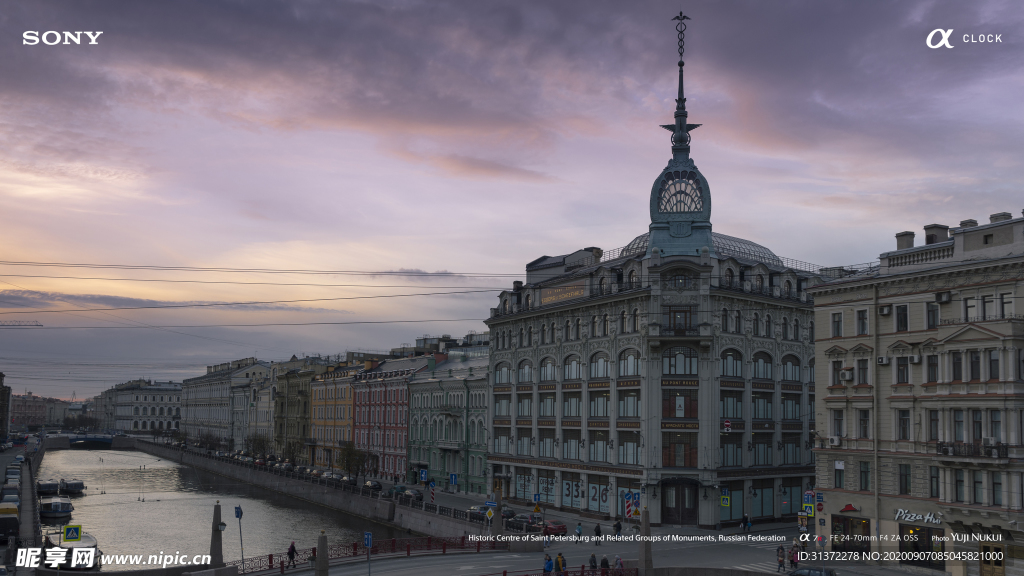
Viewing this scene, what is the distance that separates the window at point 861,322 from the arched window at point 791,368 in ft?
64.8

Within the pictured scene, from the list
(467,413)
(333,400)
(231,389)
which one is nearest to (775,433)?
(467,413)

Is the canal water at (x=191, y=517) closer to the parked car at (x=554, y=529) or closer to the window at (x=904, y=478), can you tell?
the parked car at (x=554, y=529)

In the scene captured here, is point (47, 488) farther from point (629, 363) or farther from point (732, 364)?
point (732, 364)

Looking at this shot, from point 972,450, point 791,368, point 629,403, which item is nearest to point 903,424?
point 972,450

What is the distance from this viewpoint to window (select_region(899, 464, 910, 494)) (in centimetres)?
4375

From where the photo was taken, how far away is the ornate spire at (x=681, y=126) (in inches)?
2682

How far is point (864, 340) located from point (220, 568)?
3411cm

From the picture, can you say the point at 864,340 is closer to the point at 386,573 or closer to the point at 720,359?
the point at 720,359

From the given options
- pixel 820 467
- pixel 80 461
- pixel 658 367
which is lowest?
pixel 80 461

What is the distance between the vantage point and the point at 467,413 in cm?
8725

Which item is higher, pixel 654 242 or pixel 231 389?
pixel 654 242

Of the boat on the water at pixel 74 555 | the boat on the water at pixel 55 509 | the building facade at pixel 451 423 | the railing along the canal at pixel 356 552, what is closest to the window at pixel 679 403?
the railing along the canal at pixel 356 552

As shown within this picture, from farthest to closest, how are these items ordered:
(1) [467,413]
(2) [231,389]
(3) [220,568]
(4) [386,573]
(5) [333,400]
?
(2) [231,389] < (5) [333,400] < (1) [467,413] < (4) [386,573] < (3) [220,568]

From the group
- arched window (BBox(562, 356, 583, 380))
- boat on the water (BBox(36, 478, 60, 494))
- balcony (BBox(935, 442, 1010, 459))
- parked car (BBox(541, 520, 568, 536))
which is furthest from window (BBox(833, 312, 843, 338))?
boat on the water (BBox(36, 478, 60, 494))
